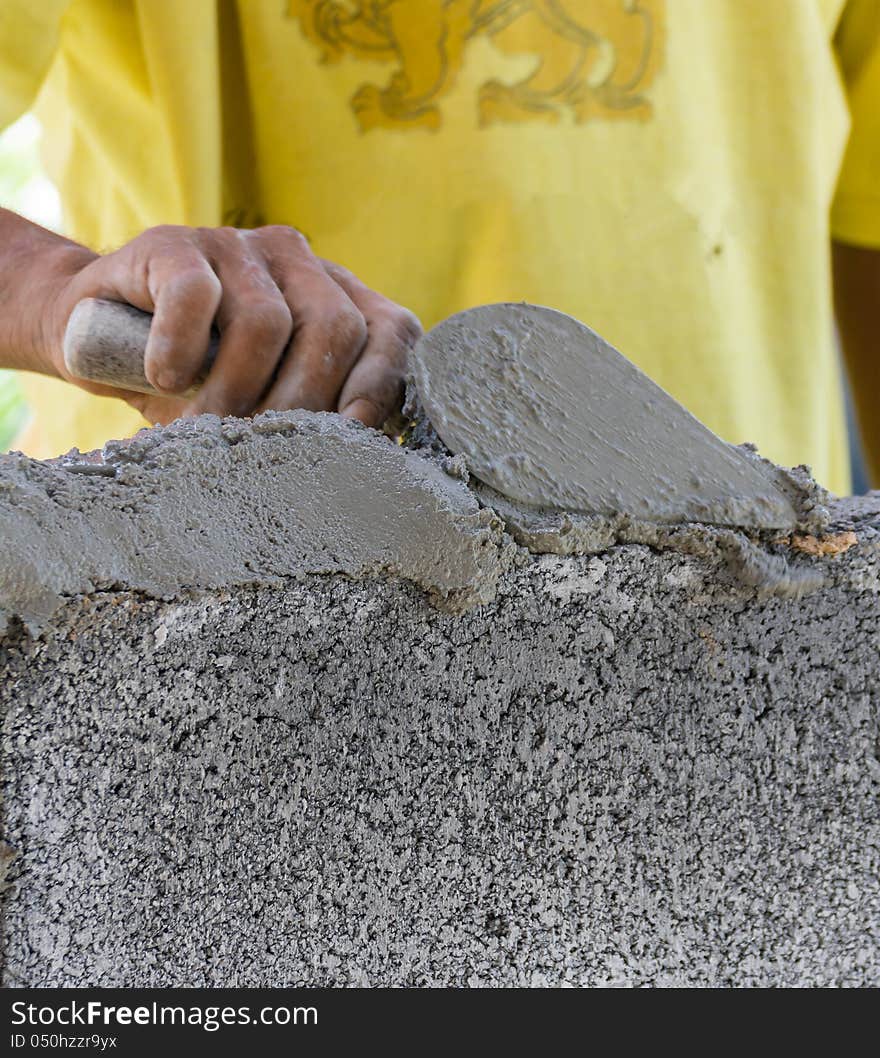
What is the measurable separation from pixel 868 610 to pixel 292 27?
101 cm

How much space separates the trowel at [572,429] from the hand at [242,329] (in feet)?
0.14

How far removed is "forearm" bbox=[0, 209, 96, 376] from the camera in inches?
32.7

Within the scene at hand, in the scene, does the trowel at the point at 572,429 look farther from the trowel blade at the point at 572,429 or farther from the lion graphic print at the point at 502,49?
the lion graphic print at the point at 502,49

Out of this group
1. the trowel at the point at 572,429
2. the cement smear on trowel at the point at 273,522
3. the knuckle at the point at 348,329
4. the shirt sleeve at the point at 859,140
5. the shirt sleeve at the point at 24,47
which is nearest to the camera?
the cement smear on trowel at the point at 273,522

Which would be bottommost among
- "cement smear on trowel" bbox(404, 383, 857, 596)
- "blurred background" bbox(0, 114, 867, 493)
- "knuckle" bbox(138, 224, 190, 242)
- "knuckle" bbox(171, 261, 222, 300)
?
"blurred background" bbox(0, 114, 867, 493)

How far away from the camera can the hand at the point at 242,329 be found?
0.72 metres

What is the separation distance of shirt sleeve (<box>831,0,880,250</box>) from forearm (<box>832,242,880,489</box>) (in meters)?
0.06

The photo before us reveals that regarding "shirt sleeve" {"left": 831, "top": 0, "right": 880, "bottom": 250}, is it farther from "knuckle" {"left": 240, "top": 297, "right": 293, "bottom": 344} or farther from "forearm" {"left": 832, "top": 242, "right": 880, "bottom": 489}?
"knuckle" {"left": 240, "top": 297, "right": 293, "bottom": 344}

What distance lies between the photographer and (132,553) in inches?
22.8

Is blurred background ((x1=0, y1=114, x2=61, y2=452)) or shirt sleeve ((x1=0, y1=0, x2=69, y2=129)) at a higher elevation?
shirt sleeve ((x1=0, y1=0, x2=69, y2=129))

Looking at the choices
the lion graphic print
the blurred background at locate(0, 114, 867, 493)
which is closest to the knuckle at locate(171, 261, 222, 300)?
the lion graphic print

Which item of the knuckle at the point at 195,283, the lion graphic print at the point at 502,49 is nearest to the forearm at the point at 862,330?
the lion graphic print at the point at 502,49

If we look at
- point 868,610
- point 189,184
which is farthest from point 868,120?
point 868,610

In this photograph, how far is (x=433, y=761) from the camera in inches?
25.8
